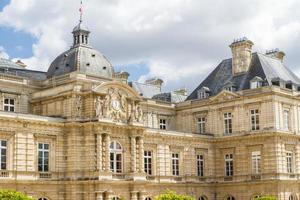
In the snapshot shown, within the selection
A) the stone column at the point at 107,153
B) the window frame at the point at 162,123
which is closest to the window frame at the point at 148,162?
the stone column at the point at 107,153

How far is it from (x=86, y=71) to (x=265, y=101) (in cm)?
1696

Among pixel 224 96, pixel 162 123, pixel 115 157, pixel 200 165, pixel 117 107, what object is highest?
pixel 224 96

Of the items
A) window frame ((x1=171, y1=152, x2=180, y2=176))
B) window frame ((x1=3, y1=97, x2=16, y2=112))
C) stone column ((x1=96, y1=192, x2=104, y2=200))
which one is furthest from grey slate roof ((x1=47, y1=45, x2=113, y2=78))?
stone column ((x1=96, y1=192, x2=104, y2=200))

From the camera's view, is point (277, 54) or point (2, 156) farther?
point (277, 54)

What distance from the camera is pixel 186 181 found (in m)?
54.4

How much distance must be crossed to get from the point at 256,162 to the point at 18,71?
2343cm

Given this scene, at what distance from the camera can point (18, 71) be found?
52.8 metres

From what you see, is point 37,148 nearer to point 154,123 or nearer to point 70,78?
point 70,78

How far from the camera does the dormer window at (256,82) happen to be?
181 ft

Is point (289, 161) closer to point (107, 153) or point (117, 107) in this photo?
point (117, 107)

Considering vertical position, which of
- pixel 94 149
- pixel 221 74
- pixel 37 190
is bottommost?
pixel 37 190

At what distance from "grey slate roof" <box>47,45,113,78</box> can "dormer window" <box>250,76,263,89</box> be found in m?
13.9

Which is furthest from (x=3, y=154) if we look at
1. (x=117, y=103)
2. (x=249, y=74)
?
(x=249, y=74)

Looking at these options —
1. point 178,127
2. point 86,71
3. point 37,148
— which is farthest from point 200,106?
point 37,148
